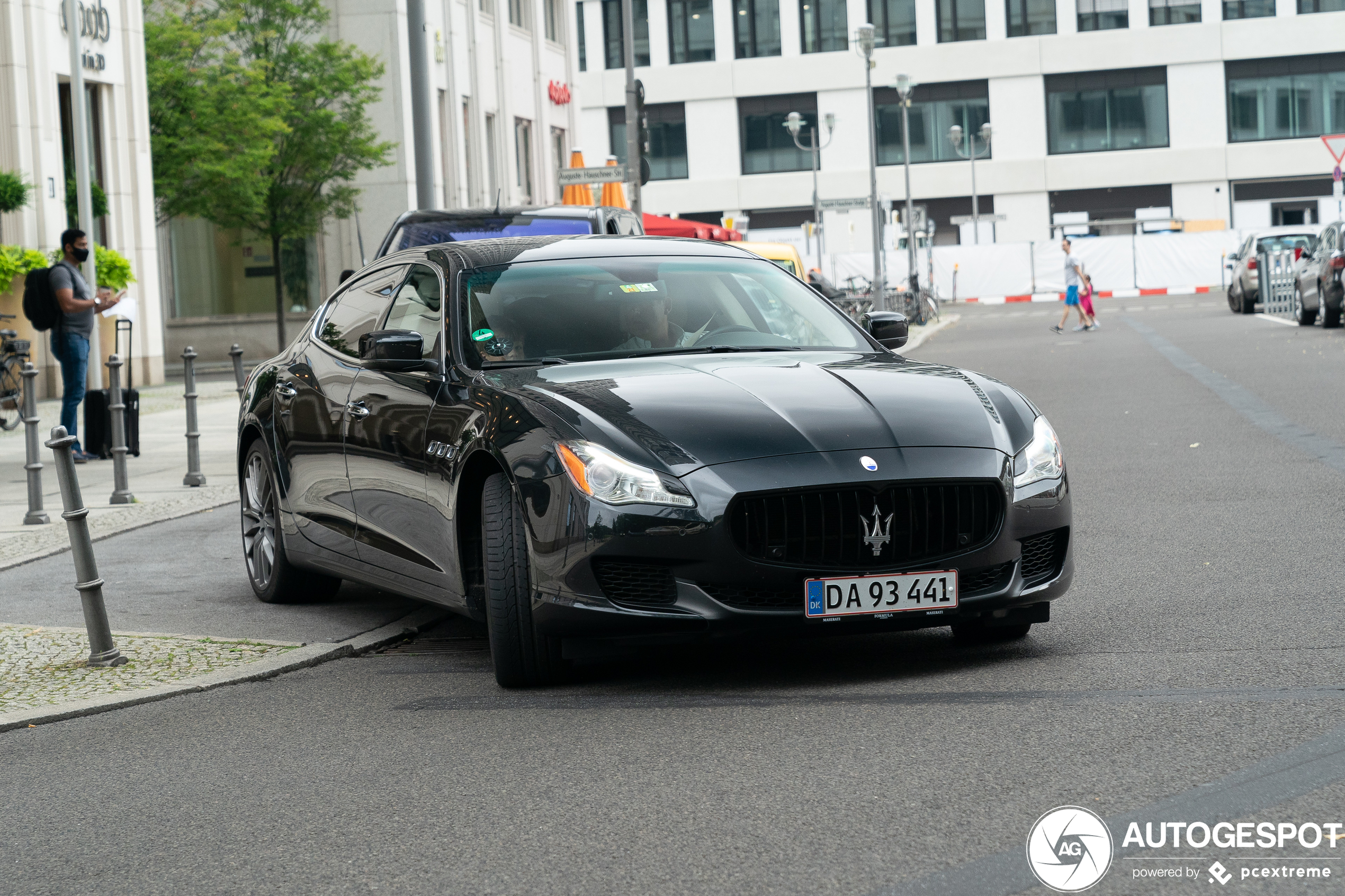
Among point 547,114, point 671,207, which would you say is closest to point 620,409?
point 547,114

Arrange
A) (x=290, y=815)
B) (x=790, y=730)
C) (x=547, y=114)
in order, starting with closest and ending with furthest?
(x=290, y=815) < (x=790, y=730) < (x=547, y=114)

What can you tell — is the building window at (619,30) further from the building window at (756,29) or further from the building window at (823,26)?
the building window at (823,26)

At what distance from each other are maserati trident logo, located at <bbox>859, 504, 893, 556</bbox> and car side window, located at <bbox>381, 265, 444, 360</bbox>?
2.00m

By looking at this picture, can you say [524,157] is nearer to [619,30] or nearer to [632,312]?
[619,30]

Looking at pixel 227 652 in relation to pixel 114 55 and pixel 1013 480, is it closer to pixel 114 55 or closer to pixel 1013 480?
pixel 1013 480

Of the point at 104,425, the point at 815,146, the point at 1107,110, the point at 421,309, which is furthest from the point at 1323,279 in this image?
the point at 1107,110

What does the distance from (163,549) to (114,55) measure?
20067 mm

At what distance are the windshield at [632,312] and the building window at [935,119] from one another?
73.7m

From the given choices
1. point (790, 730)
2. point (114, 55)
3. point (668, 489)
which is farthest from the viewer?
point (114, 55)

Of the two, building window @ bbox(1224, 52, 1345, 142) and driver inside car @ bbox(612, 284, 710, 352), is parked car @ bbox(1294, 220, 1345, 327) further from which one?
building window @ bbox(1224, 52, 1345, 142)

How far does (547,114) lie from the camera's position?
49.8 meters

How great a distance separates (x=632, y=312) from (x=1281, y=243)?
37146mm

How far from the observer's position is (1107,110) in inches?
3083

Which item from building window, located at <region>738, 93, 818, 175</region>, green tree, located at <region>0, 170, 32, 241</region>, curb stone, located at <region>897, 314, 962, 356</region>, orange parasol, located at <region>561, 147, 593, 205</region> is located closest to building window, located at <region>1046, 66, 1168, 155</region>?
building window, located at <region>738, 93, 818, 175</region>
